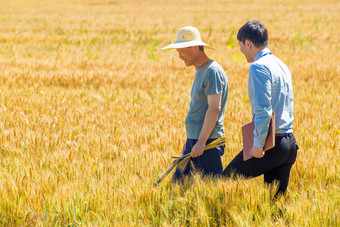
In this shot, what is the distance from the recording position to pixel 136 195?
304 cm

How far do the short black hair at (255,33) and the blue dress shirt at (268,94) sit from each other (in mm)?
69

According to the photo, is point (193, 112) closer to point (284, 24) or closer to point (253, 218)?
point (253, 218)

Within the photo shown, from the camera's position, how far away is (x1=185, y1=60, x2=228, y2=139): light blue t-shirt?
3.23 m

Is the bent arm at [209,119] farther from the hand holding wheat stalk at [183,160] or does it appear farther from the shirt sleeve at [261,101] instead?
the shirt sleeve at [261,101]

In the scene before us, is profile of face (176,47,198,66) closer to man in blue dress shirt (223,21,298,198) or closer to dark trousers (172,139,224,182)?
man in blue dress shirt (223,21,298,198)

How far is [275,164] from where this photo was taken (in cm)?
301

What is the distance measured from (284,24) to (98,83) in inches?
542

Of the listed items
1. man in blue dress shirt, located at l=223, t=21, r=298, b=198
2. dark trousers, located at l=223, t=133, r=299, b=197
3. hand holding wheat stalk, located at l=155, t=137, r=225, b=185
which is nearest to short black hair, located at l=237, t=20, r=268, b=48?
man in blue dress shirt, located at l=223, t=21, r=298, b=198

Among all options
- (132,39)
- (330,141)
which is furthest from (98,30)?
(330,141)

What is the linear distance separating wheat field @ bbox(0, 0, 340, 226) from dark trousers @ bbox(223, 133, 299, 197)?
0.11 meters

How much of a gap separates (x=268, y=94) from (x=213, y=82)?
0.52 m

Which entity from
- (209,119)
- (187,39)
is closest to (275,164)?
(209,119)

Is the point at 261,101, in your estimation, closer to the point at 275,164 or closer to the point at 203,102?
the point at 275,164

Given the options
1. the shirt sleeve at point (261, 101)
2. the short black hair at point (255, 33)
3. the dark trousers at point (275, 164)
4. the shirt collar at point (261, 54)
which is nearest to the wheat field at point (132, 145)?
the dark trousers at point (275, 164)
